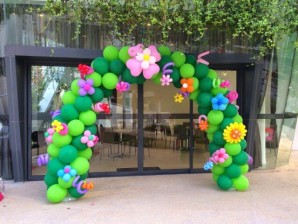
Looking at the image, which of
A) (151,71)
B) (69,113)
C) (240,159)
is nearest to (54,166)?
(69,113)

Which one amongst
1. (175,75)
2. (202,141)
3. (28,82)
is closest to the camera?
(175,75)

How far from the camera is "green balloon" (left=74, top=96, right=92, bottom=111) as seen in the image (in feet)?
18.6

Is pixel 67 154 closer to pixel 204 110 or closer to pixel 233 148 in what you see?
pixel 204 110

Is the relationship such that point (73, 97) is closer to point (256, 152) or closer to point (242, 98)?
point (242, 98)

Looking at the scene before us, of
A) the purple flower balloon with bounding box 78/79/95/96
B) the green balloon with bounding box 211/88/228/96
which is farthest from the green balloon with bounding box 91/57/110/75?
the green balloon with bounding box 211/88/228/96

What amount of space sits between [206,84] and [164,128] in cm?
236

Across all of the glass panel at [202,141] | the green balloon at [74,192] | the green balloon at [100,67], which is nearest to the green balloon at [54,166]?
the green balloon at [74,192]

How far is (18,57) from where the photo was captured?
278 inches

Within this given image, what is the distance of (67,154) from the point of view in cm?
553

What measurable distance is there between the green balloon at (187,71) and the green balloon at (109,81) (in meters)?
1.14

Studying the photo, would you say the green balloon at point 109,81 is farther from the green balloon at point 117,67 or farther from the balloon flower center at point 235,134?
the balloon flower center at point 235,134

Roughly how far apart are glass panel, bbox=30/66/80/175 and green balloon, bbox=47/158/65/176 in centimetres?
198

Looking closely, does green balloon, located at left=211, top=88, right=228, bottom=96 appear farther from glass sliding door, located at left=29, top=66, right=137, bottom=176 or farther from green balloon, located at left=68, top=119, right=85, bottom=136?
green balloon, located at left=68, top=119, right=85, bottom=136

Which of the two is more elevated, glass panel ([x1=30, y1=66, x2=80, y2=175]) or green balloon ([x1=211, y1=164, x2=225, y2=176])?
glass panel ([x1=30, y1=66, x2=80, y2=175])
